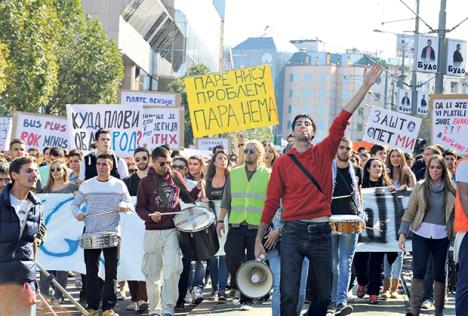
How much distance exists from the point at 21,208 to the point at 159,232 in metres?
3.19

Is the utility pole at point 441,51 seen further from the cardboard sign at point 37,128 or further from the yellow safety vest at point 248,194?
the yellow safety vest at point 248,194

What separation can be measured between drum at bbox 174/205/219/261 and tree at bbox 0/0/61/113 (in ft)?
59.2

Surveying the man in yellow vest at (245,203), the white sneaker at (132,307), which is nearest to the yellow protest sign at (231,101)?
the white sneaker at (132,307)

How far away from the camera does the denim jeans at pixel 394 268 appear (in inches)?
570

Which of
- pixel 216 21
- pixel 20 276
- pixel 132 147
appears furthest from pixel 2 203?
pixel 216 21

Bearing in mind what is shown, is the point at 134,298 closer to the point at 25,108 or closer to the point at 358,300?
the point at 358,300

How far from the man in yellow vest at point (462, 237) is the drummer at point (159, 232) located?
3268 millimetres

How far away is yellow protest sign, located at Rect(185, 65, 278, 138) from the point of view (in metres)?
20.1

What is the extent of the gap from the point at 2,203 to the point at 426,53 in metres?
22.9

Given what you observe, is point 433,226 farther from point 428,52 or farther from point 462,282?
point 428,52

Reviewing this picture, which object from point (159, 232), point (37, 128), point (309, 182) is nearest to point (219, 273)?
point (159, 232)

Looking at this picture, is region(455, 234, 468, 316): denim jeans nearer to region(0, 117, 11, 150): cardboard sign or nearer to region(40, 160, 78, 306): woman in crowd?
region(40, 160, 78, 306): woman in crowd

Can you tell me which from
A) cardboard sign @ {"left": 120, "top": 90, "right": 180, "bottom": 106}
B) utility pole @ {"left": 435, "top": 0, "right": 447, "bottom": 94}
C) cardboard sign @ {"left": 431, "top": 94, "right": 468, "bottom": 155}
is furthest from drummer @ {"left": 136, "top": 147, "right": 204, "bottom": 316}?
utility pole @ {"left": 435, "top": 0, "right": 447, "bottom": 94}

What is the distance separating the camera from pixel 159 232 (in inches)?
467
